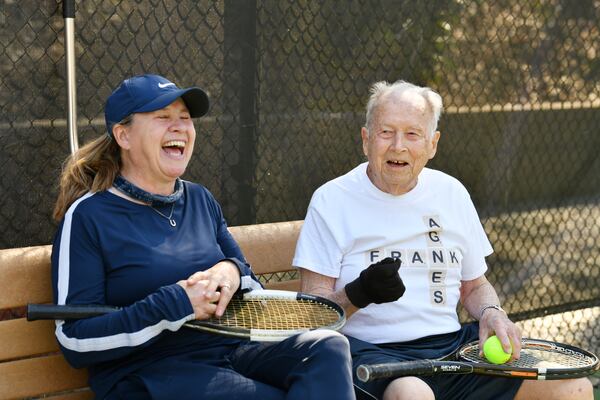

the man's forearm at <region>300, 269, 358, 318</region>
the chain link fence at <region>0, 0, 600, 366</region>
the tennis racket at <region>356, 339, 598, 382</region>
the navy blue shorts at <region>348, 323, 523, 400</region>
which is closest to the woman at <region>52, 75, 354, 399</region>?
the tennis racket at <region>356, 339, 598, 382</region>

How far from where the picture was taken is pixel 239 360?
9.93 ft

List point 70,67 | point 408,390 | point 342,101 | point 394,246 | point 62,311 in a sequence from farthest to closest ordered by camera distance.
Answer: point 342,101
point 70,67
point 394,246
point 408,390
point 62,311

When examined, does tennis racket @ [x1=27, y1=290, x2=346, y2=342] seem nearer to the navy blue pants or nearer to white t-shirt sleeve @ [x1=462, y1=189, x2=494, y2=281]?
the navy blue pants

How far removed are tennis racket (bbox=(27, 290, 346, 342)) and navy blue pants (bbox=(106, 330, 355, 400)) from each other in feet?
0.26

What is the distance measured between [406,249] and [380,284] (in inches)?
16.4

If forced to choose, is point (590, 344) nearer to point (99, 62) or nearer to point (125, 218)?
point (99, 62)

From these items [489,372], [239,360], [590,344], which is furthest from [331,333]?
[590,344]

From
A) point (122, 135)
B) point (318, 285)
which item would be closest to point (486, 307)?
point (318, 285)

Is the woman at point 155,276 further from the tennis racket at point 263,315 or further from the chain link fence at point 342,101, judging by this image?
the chain link fence at point 342,101

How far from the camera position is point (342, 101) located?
16.4 feet

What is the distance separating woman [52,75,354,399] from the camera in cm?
279

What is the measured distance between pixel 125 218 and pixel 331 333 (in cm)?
71

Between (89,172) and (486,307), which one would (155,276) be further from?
(486,307)

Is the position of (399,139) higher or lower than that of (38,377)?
higher
